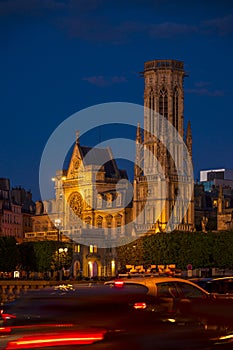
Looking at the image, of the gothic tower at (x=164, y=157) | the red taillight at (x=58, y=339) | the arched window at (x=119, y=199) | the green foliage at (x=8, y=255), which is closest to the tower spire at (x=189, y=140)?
the gothic tower at (x=164, y=157)

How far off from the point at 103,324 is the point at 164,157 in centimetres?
12659

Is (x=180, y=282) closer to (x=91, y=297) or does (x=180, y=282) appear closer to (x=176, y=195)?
(x=91, y=297)

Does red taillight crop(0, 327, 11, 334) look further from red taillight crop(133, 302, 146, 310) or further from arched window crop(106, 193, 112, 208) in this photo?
arched window crop(106, 193, 112, 208)

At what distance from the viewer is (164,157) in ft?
461

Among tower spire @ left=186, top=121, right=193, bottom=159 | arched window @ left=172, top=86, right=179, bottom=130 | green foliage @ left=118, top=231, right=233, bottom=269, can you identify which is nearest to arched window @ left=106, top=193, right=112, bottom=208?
tower spire @ left=186, top=121, right=193, bottom=159

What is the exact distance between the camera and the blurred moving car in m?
14.0

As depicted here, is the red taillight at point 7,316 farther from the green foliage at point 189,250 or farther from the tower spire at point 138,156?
the tower spire at point 138,156

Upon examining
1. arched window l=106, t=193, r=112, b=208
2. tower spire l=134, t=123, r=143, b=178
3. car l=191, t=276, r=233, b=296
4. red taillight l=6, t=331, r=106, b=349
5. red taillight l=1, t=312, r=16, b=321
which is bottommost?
red taillight l=6, t=331, r=106, b=349

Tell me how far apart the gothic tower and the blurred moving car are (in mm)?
117842

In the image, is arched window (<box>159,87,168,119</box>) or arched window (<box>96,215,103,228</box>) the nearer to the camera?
arched window (<box>96,215,103,228</box>)

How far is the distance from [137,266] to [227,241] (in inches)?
444

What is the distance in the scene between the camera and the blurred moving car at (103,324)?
14023 mm

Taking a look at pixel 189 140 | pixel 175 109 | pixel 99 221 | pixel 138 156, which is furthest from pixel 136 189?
pixel 175 109

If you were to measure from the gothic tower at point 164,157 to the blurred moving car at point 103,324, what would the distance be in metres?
118
